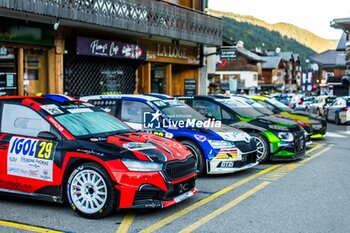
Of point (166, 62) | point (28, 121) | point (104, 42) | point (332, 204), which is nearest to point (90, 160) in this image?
point (28, 121)

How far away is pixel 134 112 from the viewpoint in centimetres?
978

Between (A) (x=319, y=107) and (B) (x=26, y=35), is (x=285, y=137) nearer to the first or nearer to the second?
(B) (x=26, y=35)

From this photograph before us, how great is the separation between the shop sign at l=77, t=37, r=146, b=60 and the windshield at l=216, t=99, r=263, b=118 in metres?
6.11

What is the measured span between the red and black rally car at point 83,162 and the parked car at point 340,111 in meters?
18.9

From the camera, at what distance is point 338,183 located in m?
8.51

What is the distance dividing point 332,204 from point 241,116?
4.79m

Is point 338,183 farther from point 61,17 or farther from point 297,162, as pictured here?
point 61,17

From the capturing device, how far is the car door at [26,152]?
248 inches

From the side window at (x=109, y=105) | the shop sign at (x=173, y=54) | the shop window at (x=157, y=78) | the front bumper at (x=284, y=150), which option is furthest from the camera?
the shop window at (x=157, y=78)

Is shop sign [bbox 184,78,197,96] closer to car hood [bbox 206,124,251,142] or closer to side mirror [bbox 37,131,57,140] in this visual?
car hood [bbox 206,124,251,142]

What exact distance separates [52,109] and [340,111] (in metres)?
20.2

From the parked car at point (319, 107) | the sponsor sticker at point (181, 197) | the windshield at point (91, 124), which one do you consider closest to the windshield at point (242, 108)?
the windshield at point (91, 124)

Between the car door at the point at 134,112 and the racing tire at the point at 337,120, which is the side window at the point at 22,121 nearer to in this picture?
the car door at the point at 134,112

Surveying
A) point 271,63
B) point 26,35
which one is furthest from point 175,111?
point 271,63
